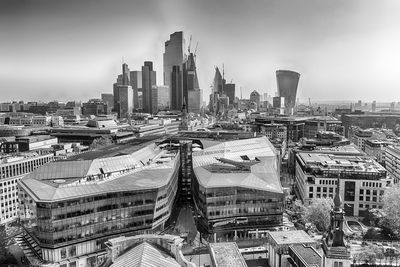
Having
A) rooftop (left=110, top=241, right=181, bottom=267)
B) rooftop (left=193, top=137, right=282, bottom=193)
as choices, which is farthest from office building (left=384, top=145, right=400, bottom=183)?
rooftop (left=110, top=241, right=181, bottom=267)

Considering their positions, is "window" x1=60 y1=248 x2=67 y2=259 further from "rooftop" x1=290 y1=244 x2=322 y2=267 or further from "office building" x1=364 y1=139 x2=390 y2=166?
"office building" x1=364 y1=139 x2=390 y2=166

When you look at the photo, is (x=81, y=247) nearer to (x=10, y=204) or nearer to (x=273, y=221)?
(x=273, y=221)

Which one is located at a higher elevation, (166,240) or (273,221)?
(166,240)

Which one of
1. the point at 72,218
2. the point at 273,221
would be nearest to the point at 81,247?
the point at 72,218

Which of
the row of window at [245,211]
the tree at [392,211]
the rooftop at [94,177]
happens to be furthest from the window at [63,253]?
the tree at [392,211]

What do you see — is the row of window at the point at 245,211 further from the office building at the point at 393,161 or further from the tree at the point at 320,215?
the office building at the point at 393,161

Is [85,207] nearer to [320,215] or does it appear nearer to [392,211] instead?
[320,215]
